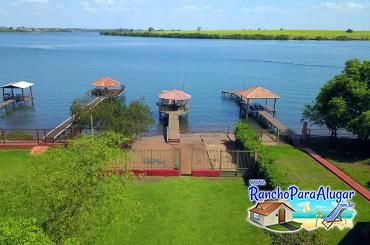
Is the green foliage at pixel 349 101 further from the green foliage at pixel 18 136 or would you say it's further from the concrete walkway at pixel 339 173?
the green foliage at pixel 18 136

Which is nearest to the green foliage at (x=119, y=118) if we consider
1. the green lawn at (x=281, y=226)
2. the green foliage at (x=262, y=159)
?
the green foliage at (x=262, y=159)

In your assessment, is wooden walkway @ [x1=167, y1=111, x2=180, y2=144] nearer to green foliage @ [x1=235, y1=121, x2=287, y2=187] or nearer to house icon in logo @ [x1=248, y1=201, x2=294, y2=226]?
green foliage @ [x1=235, y1=121, x2=287, y2=187]

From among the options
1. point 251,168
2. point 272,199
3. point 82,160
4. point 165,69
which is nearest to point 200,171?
point 251,168

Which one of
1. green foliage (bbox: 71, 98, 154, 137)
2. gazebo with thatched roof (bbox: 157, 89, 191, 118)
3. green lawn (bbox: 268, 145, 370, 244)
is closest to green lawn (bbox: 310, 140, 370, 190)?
green lawn (bbox: 268, 145, 370, 244)

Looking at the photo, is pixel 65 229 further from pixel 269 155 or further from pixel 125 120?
pixel 125 120

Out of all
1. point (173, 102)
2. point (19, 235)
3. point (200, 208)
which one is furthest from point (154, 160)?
point (173, 102)

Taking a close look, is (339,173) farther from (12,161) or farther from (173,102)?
(173,102)
